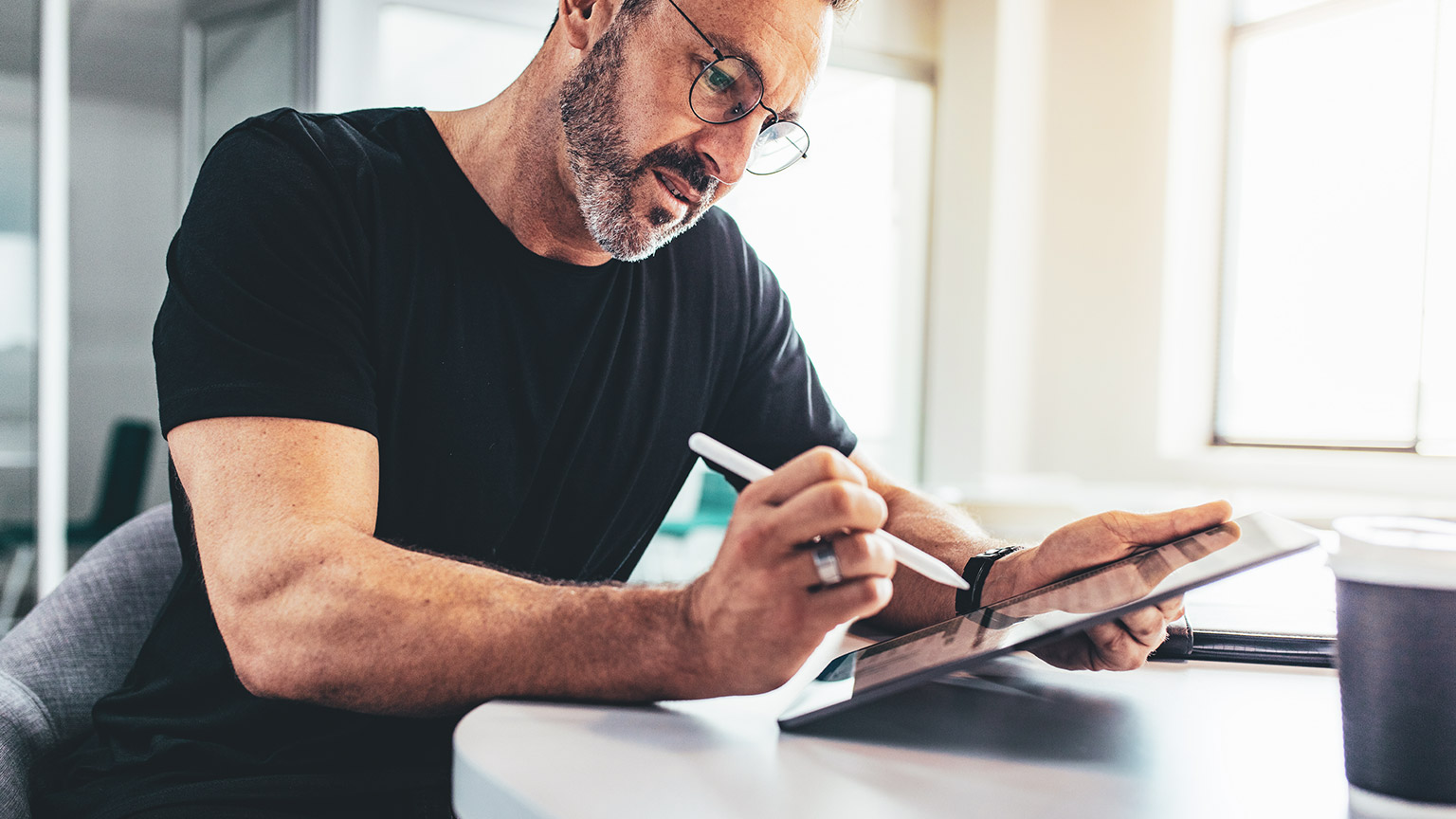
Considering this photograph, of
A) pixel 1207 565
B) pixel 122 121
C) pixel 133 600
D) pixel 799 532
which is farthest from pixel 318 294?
pixel 122 121

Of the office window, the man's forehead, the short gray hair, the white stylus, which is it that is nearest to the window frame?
the office window

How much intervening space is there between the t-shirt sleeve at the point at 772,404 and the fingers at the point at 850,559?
75cm

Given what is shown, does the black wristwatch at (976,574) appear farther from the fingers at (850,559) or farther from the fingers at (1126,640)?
the fingers at (850,559)

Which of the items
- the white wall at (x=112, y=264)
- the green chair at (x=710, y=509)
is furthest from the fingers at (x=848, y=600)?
the green chair at (x=710, y=509)

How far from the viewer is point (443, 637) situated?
2.19 feet

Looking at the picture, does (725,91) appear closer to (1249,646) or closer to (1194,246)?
(1249,646)

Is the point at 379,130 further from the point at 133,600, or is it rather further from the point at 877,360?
the point at 877,360

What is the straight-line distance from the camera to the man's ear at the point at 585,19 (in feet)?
3.94

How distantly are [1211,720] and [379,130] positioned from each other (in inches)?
40.9

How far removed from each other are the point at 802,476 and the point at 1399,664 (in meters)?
0.32

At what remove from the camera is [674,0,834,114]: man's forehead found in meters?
1.10

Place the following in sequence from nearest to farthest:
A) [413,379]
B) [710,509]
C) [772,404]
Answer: [413,379] < [772,404] < [710,509]

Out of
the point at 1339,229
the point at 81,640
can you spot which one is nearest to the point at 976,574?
the point at 81,640

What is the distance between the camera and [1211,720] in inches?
26.9
